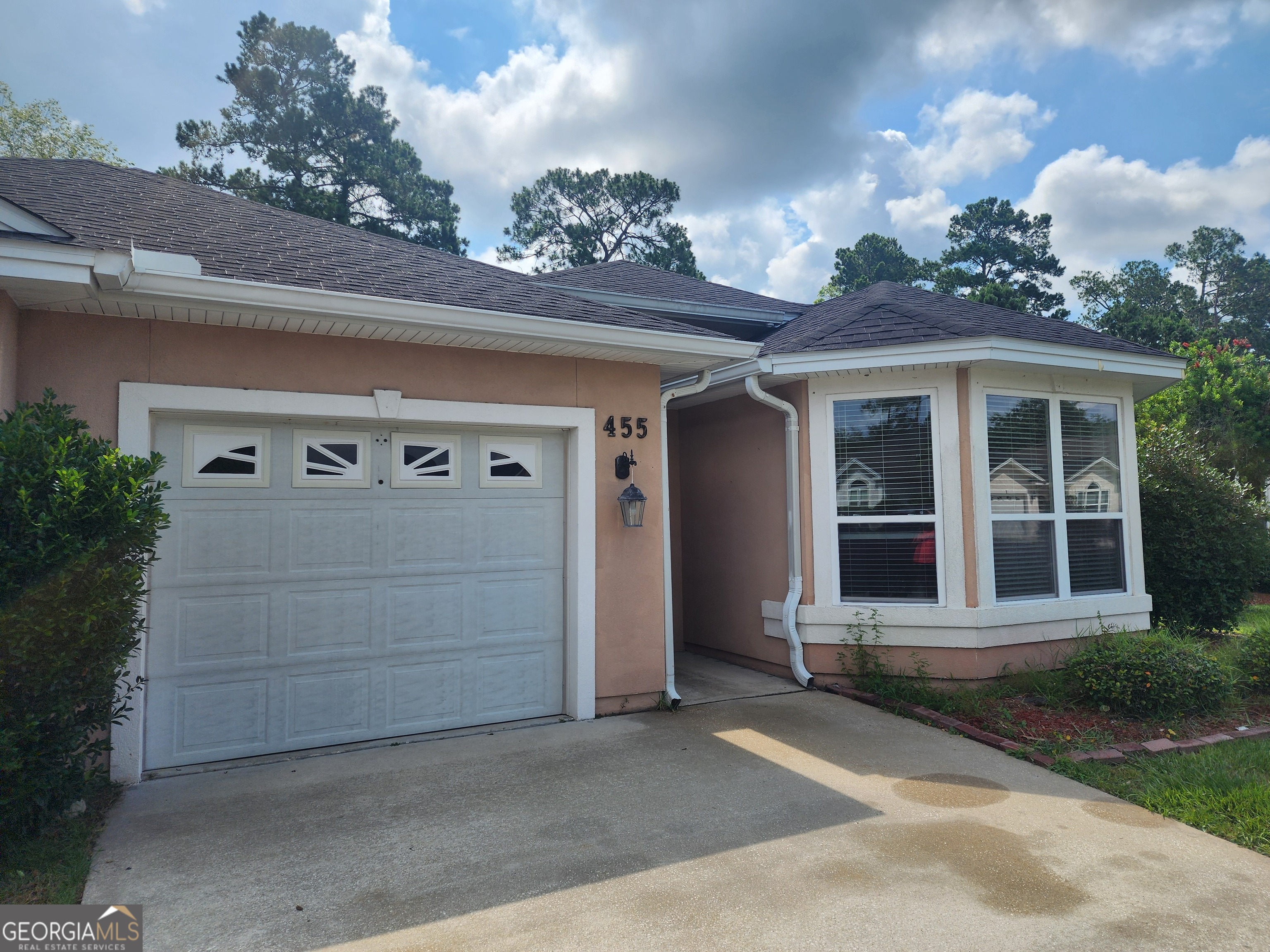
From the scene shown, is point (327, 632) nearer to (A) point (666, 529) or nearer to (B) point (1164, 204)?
(A) point (666, 529)

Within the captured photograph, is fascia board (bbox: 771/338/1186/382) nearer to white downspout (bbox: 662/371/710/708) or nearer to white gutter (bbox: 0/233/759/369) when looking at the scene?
white gutter (bbox: 0/233/759/369)

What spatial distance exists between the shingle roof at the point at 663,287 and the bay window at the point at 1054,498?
10.8 feet

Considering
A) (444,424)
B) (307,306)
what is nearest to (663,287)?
(444,424)

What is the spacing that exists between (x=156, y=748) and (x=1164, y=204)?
130ft

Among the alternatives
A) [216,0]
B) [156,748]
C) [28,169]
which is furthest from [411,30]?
[216,0]

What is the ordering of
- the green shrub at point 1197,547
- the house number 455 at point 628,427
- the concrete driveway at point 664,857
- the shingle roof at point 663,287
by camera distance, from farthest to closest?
1. the shingle roof at point 663,287
2. the green shrub at point 1197,547
3. the house number 455 at point 628,427
4. the concrete driveway at point 664,857

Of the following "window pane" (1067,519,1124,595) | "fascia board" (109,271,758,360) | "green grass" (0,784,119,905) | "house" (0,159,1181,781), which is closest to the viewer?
"green grass" (0,784,119,905)

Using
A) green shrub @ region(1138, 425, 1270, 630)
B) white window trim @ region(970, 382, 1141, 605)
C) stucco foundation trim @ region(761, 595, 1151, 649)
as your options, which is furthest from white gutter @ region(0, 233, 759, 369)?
green shrub @ region(1138, 425, 1270, 630)

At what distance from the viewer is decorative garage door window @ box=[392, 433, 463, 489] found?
4953mm

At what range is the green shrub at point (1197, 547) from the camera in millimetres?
7824

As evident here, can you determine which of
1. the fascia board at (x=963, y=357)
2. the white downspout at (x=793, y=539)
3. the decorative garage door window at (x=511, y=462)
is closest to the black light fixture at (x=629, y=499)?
the decorative garage door window at (x=511, y=462)

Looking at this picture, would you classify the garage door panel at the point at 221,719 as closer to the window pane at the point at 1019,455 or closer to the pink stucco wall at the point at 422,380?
the pink stucco wall at the point at 422,380

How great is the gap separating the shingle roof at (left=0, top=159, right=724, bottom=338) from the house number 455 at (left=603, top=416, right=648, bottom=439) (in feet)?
2.43

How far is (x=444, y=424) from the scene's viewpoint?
504 centimetres
